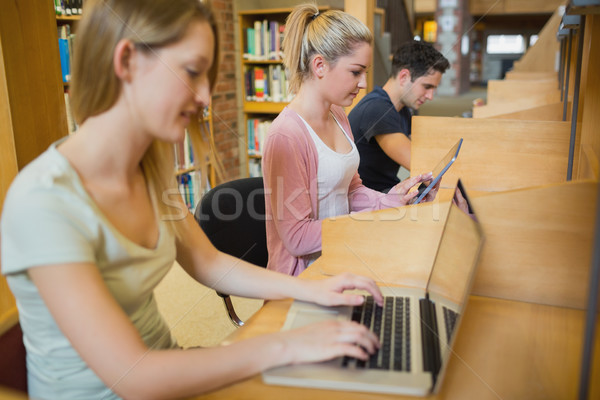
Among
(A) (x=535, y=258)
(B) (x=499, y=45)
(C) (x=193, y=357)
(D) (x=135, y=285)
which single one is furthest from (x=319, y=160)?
(B) (x=499, y=45)

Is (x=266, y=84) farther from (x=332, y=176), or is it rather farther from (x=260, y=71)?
(x=332, y=176)

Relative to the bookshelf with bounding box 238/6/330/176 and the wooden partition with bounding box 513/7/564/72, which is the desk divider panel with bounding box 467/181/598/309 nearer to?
the bookshelf with bounding box 238/6/330/176

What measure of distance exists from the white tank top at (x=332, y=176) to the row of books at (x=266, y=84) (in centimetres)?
243

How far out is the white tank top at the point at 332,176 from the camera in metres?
1.59

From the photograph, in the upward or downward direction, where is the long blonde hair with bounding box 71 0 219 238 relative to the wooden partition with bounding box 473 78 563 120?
upward

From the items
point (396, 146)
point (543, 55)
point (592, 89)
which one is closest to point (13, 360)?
point (592, 89)

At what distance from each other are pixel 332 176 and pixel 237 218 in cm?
33

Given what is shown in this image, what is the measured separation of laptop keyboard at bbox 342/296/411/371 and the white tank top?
2.13ft

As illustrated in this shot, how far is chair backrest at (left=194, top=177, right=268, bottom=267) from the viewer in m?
1.55

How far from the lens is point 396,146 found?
2.26 m

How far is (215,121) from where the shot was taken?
4082 millimetres

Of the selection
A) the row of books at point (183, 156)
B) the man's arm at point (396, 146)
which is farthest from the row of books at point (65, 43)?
the man's arm at point (396, 146)

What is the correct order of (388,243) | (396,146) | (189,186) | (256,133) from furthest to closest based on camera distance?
(256,133)
(189,186)
(396,146)
(388,243)

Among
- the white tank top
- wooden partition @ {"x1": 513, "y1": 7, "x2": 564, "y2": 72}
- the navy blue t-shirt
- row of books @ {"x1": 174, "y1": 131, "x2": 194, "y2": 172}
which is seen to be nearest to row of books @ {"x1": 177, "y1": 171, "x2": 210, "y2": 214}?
row of books @ {"x1": 174, "y1": 131, "x2": 194, "y2": 172}
